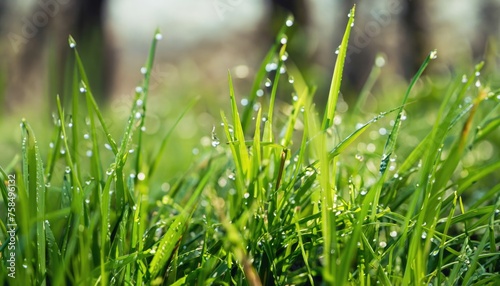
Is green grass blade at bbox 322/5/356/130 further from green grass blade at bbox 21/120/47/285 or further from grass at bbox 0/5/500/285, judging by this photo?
green grass blade at bbox 21/120/47/285

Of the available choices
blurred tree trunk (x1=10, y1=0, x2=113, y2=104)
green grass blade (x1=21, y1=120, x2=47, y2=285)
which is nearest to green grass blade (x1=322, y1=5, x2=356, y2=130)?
green grass blade (x1=21, y1=120, x2=47, y2=285)

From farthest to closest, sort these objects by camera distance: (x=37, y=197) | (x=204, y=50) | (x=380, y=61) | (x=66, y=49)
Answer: (x=204, y=50) → (x=66, y=49) → (x=380, y=61) → (x=37, y=197)

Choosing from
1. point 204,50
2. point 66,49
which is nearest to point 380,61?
point 66,49

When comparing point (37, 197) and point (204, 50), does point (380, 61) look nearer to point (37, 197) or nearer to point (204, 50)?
point (37, 197)

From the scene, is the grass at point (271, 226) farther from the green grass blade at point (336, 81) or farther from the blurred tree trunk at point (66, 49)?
the blurred tree trunk at point (66, 49)

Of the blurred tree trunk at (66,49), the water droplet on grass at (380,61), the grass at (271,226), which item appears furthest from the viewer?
the blurred tree trunk at (66,49)

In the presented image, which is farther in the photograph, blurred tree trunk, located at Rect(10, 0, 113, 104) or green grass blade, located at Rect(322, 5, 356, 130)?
blurred tree trunk, located at Rect(10, 0, 113, 104)

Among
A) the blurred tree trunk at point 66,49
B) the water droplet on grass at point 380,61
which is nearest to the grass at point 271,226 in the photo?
the blurred tree trunk at point 66,49

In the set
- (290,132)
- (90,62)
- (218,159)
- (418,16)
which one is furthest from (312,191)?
(418,16)

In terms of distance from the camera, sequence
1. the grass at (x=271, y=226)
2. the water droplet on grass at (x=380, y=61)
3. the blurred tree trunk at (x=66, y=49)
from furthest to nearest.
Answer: the blurred tree trunk at (x=66, y=49) < the water droplet on grass at (x=380, y=61) < the grass at (x=271, y=226)
